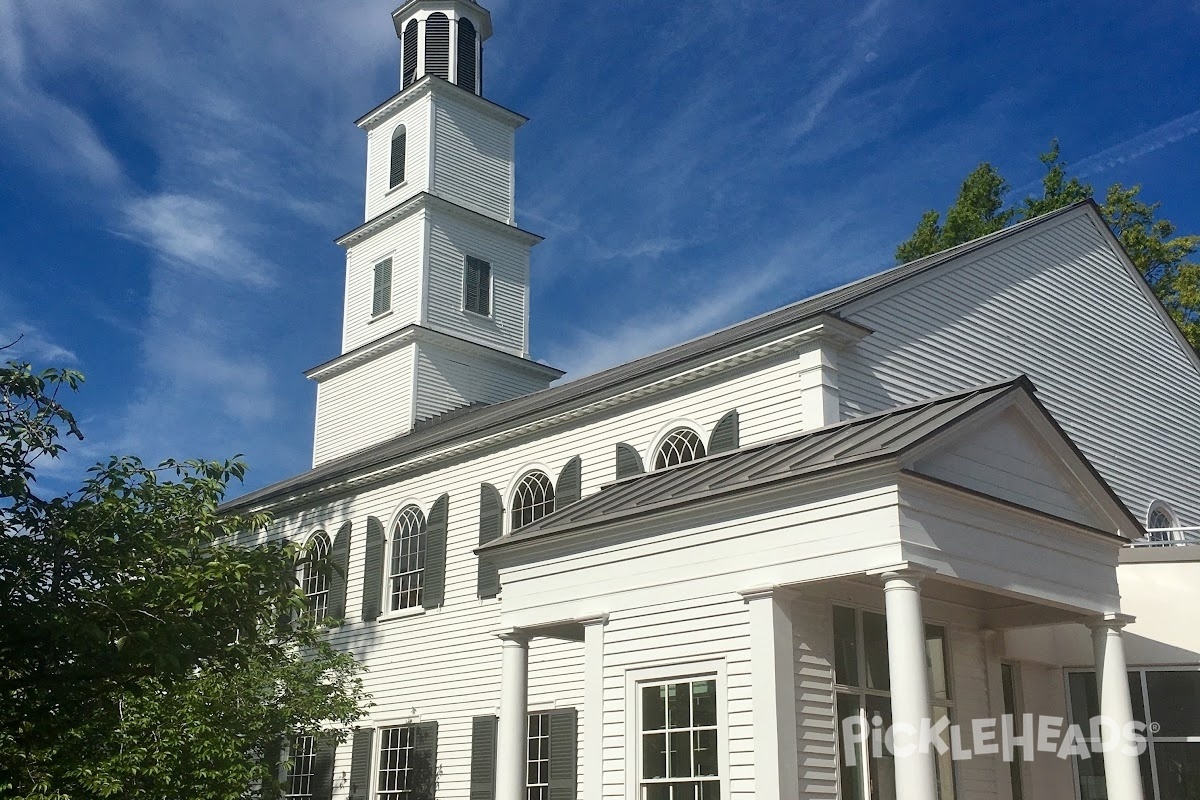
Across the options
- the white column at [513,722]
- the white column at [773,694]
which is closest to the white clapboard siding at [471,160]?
the white column at [513,722]

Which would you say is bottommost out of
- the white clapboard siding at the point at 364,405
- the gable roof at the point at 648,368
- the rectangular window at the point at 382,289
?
the gable roof at the point at 648,368

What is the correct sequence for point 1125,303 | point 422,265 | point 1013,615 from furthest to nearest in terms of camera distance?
point 422,265 < point 1125,303 < point 1013,615

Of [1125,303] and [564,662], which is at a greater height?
[1125,303]

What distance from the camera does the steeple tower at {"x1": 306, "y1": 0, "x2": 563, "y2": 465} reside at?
30312 millimetres

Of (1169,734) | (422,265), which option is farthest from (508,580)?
(422,265)

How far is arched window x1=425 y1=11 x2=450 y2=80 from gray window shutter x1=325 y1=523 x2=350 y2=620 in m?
14.1

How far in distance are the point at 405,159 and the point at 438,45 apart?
11.4ft

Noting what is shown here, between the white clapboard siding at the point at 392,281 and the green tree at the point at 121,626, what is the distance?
14.1m

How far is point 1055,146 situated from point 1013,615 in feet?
84.4

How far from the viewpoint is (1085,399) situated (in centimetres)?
2152

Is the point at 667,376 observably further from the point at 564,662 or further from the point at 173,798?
the point at 173,798

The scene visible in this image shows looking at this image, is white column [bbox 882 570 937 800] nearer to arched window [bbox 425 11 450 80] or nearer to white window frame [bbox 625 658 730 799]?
white window frame [bbox 625 658 730 799]

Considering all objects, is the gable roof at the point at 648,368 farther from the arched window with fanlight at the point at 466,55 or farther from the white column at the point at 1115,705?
the arched window with fanlight at the point at 466,55

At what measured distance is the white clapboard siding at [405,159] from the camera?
3203cm
